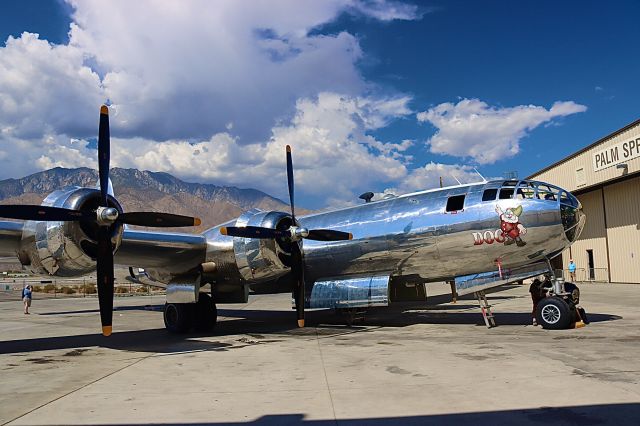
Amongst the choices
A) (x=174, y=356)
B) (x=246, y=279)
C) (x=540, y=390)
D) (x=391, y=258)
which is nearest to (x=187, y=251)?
(x=246, y=279)

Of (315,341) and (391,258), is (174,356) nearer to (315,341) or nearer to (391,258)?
(315,341)

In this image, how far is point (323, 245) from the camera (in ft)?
51.8

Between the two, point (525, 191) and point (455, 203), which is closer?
point (525, 191)

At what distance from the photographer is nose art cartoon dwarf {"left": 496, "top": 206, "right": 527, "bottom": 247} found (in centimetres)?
1270

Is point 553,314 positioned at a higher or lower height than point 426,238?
lower

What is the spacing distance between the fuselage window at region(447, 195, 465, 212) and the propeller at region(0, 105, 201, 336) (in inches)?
269

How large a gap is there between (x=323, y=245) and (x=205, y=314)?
424 cm

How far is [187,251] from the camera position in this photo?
48.3 feet

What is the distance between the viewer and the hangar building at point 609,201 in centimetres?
3011

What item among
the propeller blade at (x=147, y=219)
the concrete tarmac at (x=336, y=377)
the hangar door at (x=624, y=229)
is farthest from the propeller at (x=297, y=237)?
the hangar door at (x=624, y=229)

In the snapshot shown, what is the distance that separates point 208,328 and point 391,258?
6.14 m

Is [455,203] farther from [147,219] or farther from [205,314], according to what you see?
[205,314]

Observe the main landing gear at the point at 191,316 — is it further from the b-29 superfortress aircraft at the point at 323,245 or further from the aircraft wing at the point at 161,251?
the aircraft wing at the point at 161,251

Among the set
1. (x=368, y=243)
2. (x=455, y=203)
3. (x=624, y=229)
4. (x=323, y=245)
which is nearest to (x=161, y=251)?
(x=323, y=245)
